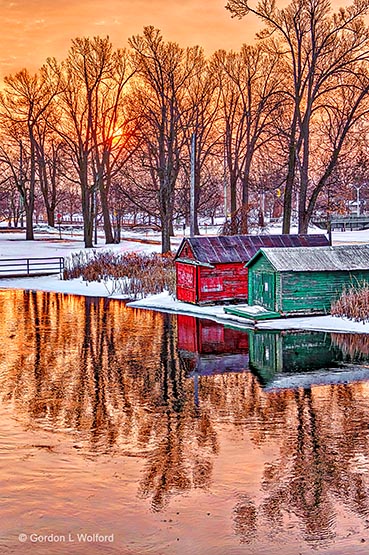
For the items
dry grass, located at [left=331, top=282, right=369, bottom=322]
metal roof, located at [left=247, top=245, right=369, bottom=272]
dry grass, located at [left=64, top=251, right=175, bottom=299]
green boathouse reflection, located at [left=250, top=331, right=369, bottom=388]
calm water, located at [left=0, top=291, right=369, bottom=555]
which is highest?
metal roof, located at [left=247, top=245, right=369, bottom=272]

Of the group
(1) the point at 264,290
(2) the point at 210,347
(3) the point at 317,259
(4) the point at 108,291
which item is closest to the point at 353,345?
(2) the point at 210,347

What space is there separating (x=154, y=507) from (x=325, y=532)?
2.25 meters

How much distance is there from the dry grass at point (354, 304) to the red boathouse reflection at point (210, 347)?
4.17 m

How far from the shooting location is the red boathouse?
27.9 metres

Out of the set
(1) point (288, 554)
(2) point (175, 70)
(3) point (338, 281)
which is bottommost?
(1) point (288, 554)

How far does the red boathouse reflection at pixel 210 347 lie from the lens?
57.6ft

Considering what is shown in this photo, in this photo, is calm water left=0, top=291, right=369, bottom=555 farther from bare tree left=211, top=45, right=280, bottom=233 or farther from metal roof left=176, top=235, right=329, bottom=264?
bare tree left=211, top=45, right=280, bottom=233

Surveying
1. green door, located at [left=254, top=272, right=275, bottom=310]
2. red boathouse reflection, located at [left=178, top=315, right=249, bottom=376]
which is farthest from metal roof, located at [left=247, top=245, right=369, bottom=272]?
red boathouse reflection, located at [left=178, top=315, right=249, bottom=376]

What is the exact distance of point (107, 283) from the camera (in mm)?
36062

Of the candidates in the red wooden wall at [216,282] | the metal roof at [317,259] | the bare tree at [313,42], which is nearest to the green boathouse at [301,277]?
the metal roof at [317,259]

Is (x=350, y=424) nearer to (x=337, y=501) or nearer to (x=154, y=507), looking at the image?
(x=337, y=501)

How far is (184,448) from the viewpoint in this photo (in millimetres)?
11359

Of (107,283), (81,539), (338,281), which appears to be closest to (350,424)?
A: (81,539)

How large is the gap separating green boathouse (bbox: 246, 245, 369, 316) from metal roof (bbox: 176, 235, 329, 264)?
1875 mm
